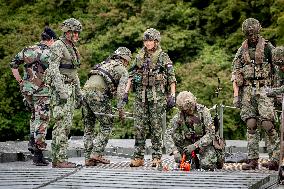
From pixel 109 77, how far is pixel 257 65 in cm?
216

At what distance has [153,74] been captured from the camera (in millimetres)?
10109

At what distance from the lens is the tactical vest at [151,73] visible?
10109 millimetres

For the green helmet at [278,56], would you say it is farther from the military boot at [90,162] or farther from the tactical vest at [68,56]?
the military boot at [90,162]

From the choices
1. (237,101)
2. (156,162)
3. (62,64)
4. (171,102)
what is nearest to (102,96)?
(62,64)

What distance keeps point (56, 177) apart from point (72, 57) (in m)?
2.61

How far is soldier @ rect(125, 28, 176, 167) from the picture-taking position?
33.2 feet

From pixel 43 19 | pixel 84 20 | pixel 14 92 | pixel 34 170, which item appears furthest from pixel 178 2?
pixel 34 170

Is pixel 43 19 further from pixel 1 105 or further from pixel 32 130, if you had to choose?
pixel 32 130

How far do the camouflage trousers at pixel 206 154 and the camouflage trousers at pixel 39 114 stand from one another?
2.30 meters

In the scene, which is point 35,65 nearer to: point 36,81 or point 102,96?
point 36,81

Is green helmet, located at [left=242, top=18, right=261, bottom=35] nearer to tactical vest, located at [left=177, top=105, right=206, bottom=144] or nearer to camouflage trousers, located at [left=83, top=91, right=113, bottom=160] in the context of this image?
tactical vest, located at [left=177, top=105, right=206, bottom=144]

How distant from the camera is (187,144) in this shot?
9375 millimetres

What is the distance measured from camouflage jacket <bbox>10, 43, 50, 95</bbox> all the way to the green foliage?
11.0 metres

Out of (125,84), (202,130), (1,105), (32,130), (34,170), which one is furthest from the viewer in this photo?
(1,105)
